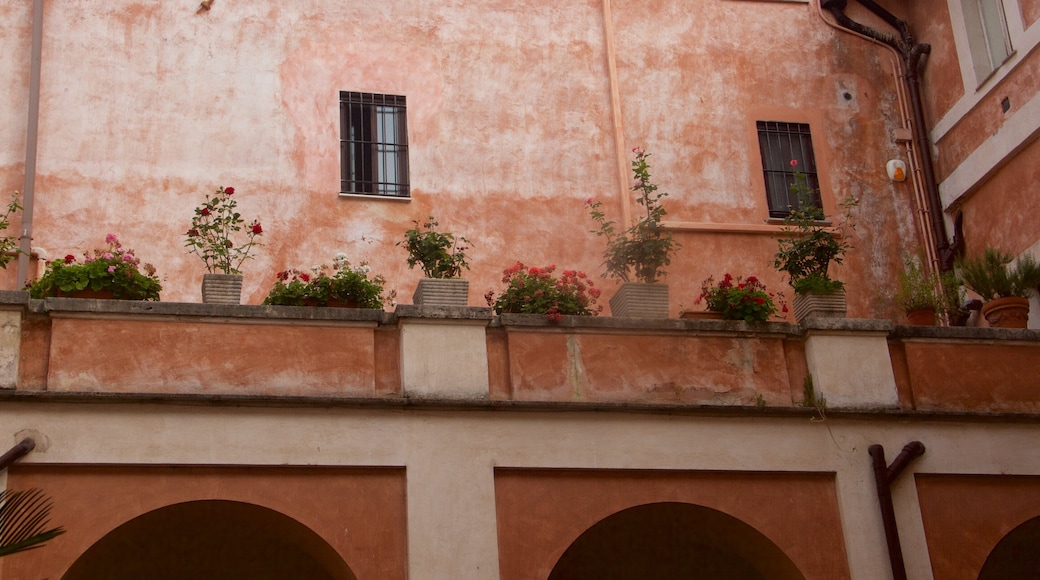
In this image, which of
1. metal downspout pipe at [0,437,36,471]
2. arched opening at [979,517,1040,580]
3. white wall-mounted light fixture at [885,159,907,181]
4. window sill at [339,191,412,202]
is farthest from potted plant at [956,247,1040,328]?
metal downspout pipe at [0,437,36,471]

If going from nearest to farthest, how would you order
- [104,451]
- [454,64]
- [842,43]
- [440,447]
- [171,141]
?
1. [104,451]
2. [440,447]
3. [171,141]
4. [454,64]
5. [842,43]

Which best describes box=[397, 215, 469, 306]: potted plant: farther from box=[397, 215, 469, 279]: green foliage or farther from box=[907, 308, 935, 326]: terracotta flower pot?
box=[907, 308, 935, 326]: terracotta flower pot

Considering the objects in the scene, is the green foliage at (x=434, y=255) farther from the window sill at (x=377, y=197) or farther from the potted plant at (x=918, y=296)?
the potted plant at (x=918, y=296)

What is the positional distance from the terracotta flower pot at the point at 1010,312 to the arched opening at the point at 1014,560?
1.96 m

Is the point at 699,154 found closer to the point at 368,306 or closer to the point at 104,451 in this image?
the point at 368,306

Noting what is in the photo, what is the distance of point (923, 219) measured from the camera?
16.1m

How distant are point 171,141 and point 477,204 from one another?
3177 mm

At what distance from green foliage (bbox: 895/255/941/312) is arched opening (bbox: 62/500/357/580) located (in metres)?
6.11

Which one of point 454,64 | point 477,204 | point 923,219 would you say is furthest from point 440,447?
point 923,219

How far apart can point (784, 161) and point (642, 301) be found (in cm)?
433

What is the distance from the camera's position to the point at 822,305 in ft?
41.5

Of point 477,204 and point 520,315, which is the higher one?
point 477,204

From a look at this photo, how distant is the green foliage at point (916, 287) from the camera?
13.7m

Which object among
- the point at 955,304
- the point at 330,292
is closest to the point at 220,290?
the point at 330,292
